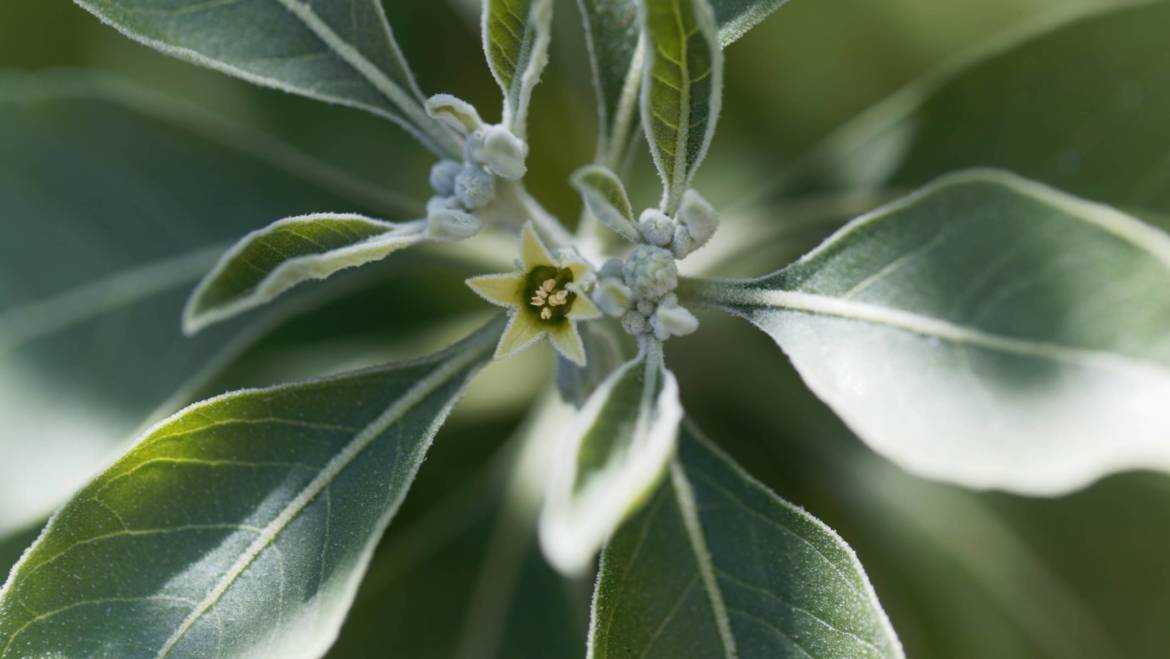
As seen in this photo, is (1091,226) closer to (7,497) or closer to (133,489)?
(133,489)

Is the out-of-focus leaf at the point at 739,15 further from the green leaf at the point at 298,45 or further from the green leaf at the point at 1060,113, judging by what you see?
the green leaf at the point at 1060,113

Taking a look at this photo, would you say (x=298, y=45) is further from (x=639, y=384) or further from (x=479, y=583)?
(x=479, y=583)

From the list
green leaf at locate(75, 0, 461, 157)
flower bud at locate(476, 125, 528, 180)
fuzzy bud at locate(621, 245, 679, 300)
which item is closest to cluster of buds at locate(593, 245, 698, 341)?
fuzzy bud at locate(621, 245, 679, 300)

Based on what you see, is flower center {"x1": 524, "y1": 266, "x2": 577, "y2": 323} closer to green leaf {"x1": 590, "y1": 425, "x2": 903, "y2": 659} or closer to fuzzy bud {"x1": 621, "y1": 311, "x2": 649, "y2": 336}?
fuzzy bud {"x1": 621, "y1": 311, "x2": 649, "y2": 336}

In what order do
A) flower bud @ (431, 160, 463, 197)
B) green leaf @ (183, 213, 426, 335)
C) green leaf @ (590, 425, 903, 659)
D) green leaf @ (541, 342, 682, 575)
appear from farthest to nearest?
flower bud @ (431, 160, 463, 197)
green leaf @ (590, 425, 903, 659)
green leaf @ (183, 213, 426, 335)
green leaf @ (541, 342, 682, 575)

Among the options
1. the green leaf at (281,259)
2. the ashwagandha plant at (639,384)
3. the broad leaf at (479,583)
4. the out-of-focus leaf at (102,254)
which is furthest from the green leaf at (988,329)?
the out-of-focus leaf at (102,254)
